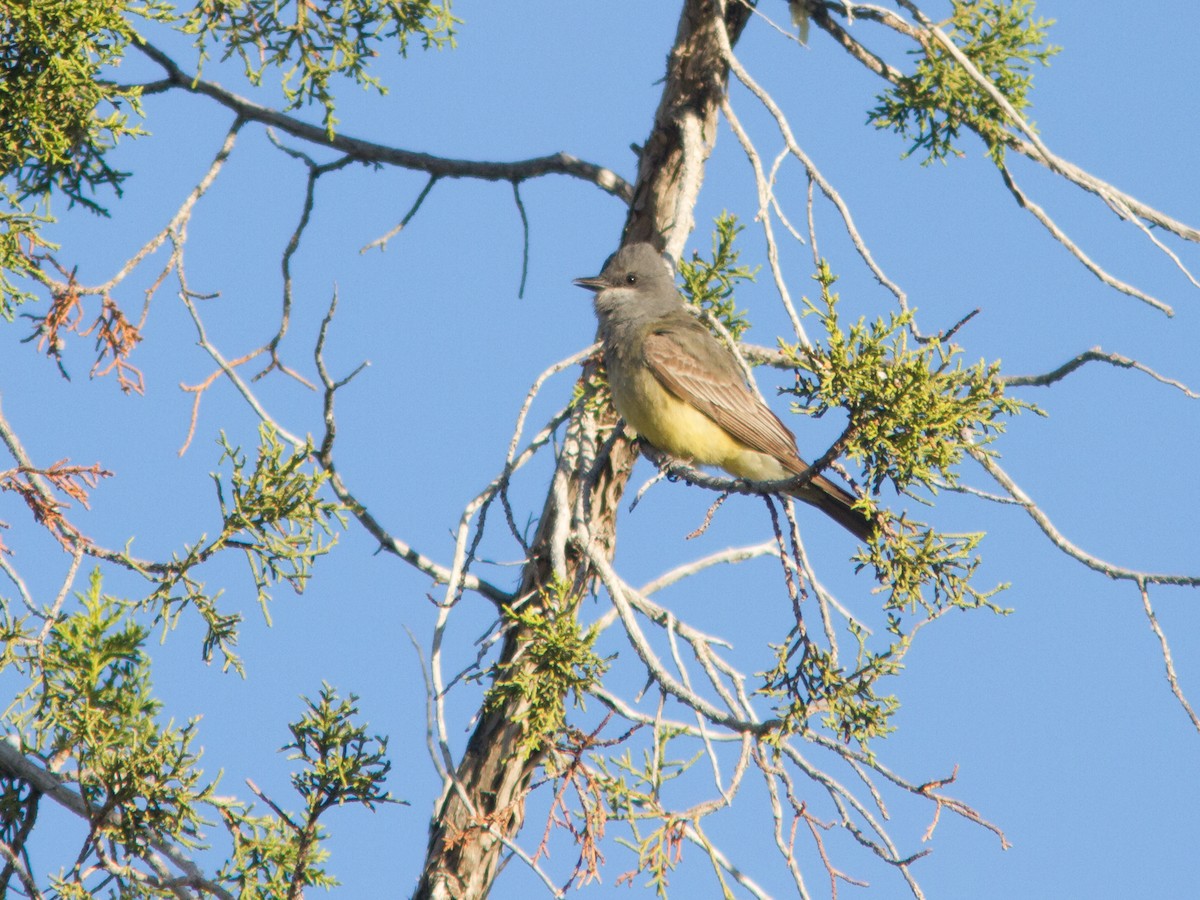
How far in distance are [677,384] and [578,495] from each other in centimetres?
94

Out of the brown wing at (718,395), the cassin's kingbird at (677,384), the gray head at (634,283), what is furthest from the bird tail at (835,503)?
the gray head at (634,283)

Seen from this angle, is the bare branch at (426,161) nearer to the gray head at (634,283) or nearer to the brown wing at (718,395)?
the gray head at (634,283)

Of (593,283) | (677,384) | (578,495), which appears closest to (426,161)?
(593,283)

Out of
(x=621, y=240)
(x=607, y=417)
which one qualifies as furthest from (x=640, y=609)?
(x=621, y=240)

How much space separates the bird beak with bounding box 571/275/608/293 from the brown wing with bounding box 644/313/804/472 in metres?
0.54

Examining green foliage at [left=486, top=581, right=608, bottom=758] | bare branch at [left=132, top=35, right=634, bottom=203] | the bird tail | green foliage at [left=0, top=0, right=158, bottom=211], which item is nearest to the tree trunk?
green foliage at [left=486, top=581, right=608, bottom=758]

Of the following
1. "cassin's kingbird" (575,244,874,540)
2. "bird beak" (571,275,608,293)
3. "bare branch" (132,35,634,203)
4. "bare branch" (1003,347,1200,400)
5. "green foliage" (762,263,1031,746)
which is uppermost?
"bare branch" (132,35,634,203)

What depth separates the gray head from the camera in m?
6.30

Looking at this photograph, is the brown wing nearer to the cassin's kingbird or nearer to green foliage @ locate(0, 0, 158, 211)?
the cassin's kingbird

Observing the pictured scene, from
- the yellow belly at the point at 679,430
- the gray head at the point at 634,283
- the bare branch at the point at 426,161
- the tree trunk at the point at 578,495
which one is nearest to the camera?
the tree trunk at the point at 578,495

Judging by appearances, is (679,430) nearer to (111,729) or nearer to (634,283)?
(634,283)

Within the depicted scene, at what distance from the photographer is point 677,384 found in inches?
248

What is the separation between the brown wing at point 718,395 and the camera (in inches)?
250

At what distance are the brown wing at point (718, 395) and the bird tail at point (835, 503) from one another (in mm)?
538
